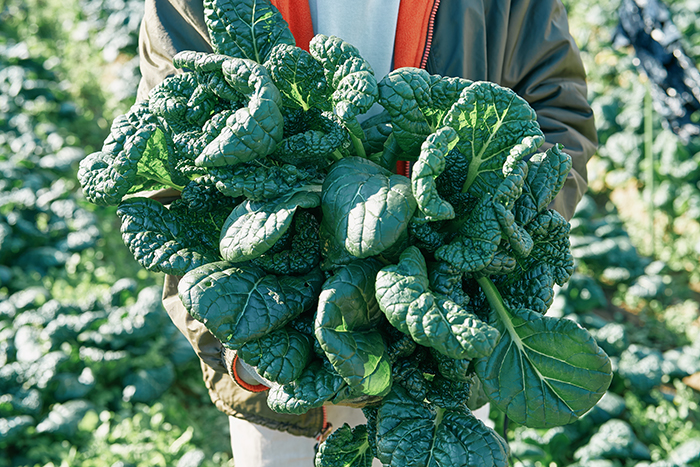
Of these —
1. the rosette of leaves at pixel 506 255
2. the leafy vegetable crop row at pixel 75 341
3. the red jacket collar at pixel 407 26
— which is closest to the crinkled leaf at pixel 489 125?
the rosette of leaves at pixel 506 255

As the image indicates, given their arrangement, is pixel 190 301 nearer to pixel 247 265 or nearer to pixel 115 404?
pixel 247 265

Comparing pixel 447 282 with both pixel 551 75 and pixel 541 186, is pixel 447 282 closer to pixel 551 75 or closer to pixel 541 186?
pixel 541 186

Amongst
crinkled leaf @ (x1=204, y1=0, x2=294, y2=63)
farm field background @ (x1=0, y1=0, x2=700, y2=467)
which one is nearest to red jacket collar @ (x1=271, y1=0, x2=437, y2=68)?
crinkled leaf @ (x1=204, y1=0, x2=294, y2=63)

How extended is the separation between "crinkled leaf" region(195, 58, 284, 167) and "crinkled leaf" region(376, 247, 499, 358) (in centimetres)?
33

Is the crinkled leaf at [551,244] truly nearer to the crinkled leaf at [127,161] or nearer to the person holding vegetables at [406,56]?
the person holding vegetables at [406,56]

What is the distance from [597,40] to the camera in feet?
22.1

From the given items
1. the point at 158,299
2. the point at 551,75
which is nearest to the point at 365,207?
the point at 551,75

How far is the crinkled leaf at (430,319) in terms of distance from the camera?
0.95m

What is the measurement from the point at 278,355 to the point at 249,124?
420 mm

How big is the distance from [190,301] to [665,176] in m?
5.29

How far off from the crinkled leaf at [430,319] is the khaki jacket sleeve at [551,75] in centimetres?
87

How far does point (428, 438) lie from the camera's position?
112cm

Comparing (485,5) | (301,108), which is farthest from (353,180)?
(485,5)

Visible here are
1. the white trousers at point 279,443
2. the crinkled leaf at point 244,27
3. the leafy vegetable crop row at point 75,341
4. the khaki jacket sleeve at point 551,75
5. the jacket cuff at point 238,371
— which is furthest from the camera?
the leafy vegetable crop row at point 75,341
